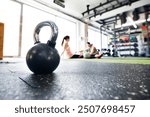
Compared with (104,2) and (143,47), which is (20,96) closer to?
(104,2)

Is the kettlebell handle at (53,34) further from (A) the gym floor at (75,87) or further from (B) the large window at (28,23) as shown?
(B) the large window at (28,23)

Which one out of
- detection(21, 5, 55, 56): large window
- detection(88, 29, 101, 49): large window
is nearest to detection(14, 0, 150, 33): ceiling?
detection(21, 5, 55, 56): large window

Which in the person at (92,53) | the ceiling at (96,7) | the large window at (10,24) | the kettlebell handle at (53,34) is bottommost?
the kettlebell handle at (53,34)

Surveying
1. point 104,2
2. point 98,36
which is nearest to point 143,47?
point 98,36

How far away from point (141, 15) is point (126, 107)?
985 cm

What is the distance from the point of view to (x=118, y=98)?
1.12ft

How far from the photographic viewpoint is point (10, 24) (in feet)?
19.0

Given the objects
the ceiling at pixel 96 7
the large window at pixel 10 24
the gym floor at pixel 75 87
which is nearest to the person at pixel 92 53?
the ceiling at pixel 96 7

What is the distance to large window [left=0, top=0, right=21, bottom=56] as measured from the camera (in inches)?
217

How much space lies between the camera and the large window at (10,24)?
551 centimetres

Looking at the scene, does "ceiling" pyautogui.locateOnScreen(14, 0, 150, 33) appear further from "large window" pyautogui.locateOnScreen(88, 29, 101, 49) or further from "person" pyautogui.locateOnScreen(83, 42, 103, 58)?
"large window" pyautogui.locateOnScreen(88, 29, 101, 49)

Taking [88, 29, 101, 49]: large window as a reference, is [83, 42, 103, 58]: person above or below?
below

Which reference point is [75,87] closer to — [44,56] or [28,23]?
[44,56]

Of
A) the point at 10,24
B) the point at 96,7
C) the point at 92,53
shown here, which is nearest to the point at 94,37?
the point at 96,7
